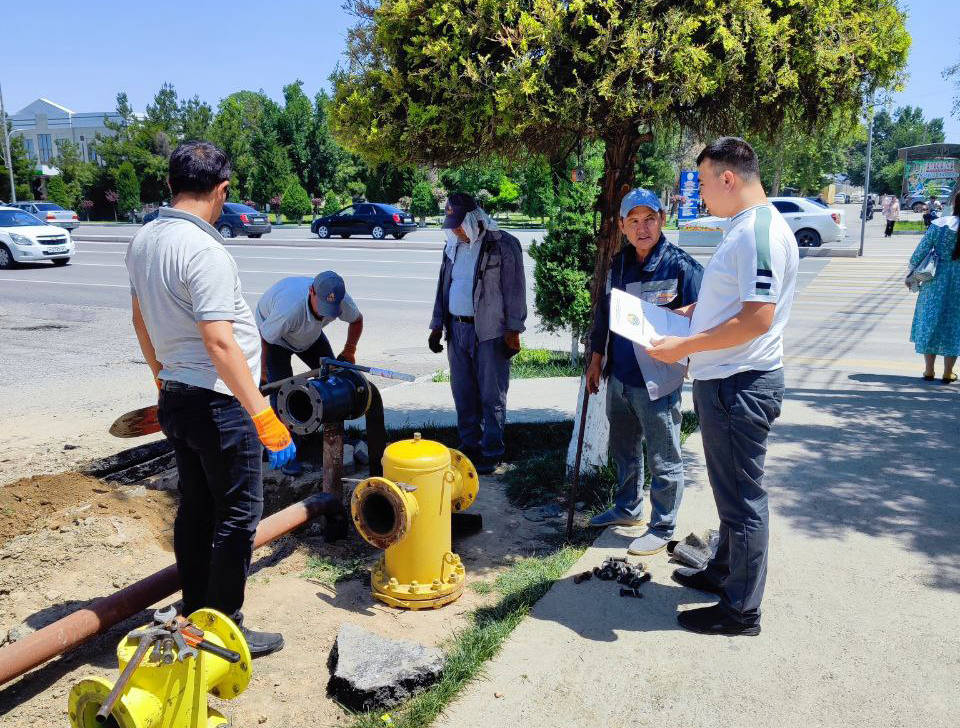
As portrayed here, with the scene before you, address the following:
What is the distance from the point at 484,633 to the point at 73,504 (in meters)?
2.96

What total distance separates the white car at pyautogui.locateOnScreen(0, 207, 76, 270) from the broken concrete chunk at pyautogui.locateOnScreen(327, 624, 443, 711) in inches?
799

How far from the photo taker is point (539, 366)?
8.86 meters

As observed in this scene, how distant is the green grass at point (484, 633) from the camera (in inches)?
108

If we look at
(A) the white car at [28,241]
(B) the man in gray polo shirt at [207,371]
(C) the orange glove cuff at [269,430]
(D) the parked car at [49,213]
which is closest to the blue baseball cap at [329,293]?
(B) the man in gray polo shirt at [207,371]

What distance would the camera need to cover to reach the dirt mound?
454cm

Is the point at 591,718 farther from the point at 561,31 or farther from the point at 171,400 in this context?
the point at 561,31

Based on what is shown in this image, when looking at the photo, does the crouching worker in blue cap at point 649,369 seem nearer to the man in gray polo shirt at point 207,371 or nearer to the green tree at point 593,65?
the green tree at point 593,65

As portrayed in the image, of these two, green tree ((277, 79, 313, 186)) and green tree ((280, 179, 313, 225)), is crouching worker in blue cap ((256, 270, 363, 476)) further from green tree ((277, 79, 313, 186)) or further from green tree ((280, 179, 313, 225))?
green tree ((277, 79, 313, 186))

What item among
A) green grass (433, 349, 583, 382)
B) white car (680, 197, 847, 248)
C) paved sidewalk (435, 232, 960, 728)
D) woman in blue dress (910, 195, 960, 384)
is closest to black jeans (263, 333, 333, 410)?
paved sidewalk (435, 232, 960, 728)

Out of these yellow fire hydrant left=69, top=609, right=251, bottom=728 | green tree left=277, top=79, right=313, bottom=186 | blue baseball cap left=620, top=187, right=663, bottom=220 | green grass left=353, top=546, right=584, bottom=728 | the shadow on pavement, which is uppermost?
green tree left=277, top=79, right=313, bottom=186

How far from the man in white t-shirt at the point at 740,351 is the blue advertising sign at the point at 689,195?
1493 centimetres

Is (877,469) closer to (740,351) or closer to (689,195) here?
(740,351)

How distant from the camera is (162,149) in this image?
48.1 metres

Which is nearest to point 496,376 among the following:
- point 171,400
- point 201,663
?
point 171,400
